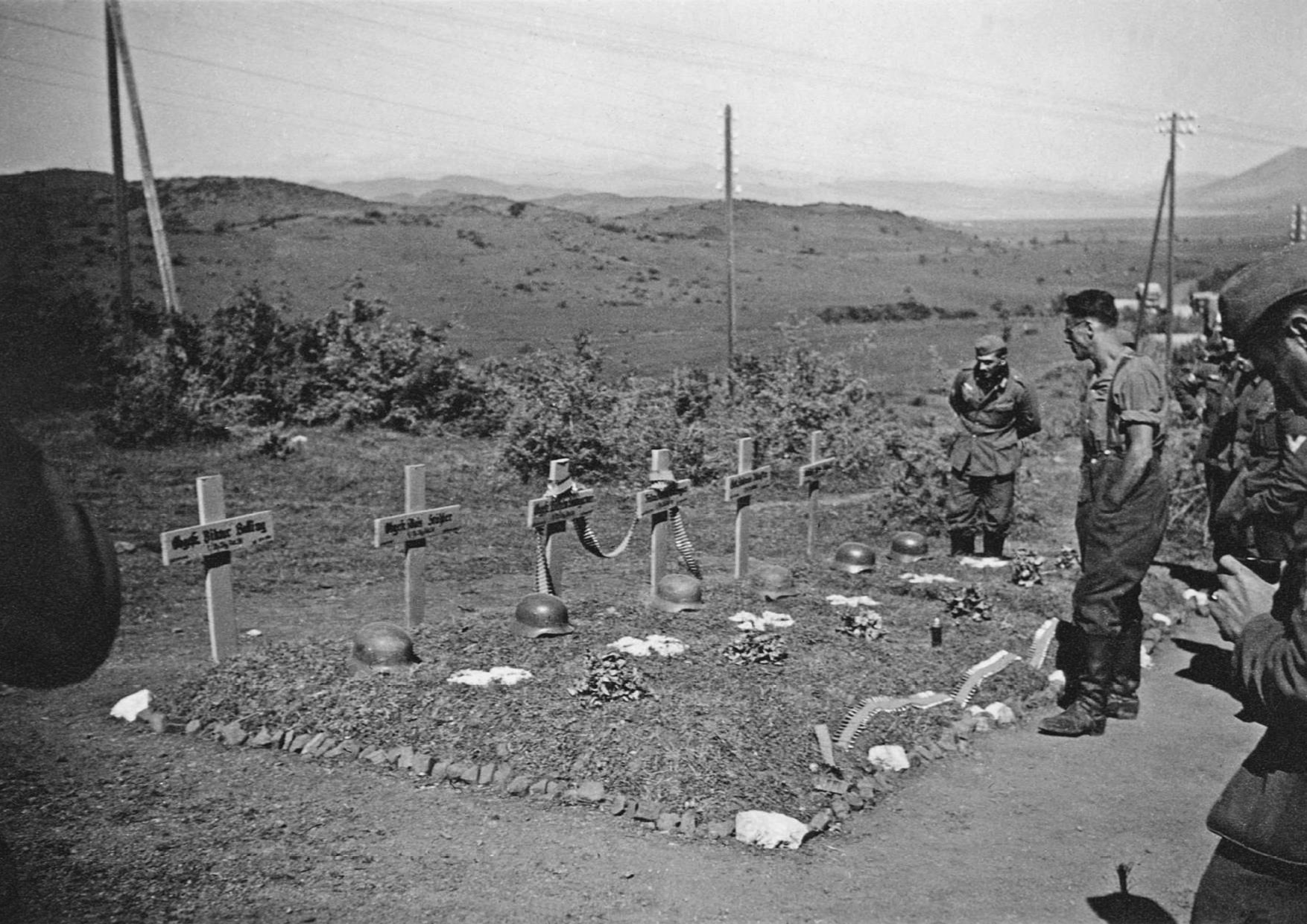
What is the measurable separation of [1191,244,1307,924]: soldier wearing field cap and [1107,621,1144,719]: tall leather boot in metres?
4.39

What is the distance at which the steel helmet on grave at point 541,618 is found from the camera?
7.74 meters

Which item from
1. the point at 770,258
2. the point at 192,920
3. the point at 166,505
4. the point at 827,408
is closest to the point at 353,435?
the point at 166,505

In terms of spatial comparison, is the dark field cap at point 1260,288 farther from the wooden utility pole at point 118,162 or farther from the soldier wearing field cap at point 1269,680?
the wooden utility pole at point 118,162

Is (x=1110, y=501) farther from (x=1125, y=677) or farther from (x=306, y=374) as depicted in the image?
(x=306, y=374)

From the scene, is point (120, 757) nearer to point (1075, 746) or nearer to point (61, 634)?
point (61, 634)

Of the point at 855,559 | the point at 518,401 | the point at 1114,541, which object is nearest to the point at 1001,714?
the point at 1114,541

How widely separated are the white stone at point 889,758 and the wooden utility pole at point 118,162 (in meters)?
17.2

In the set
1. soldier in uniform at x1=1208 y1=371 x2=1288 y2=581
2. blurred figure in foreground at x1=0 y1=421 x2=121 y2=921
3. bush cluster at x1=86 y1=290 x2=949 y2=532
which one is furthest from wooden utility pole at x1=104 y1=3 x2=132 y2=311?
blurred figure in foreground at x1=0 y1=421 x2=121 y2=921

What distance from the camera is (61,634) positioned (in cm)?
185

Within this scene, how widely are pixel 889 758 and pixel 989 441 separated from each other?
16.2ft

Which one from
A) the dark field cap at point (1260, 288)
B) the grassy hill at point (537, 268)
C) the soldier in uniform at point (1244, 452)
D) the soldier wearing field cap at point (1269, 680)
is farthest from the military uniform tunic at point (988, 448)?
the dark field cap at point (1260, 288)

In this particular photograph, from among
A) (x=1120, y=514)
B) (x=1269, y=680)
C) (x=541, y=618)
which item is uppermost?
(x=1269, y=680)

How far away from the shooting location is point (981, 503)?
10766mm

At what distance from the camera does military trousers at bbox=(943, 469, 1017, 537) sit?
34.8 ft
